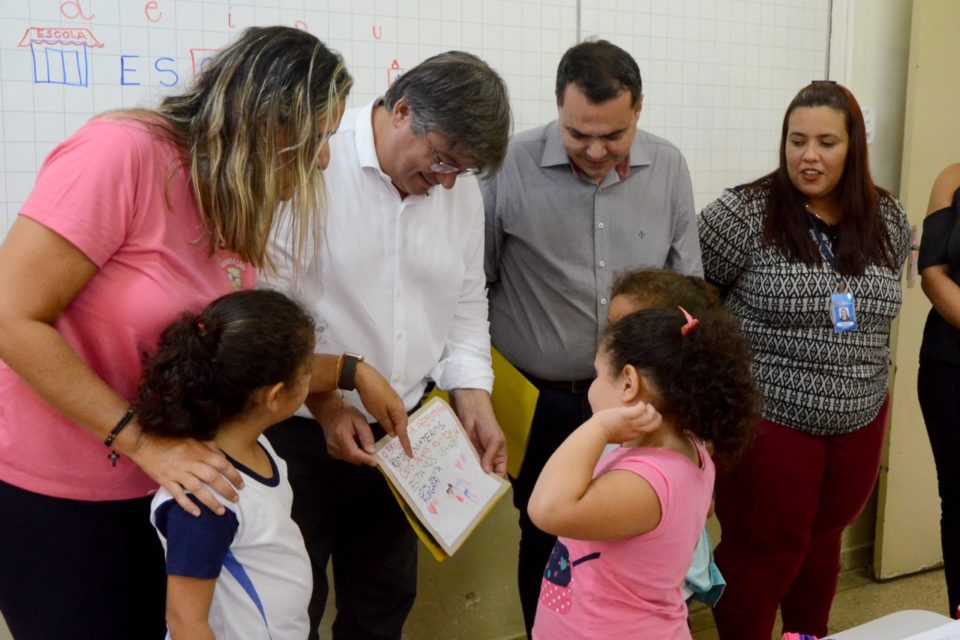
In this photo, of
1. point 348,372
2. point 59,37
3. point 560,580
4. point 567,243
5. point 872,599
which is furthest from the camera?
point 872,599

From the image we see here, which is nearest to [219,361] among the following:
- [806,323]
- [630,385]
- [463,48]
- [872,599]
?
[630,385]

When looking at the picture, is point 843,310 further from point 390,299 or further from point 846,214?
point 390,299

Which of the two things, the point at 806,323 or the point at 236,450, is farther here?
the point at 806,323

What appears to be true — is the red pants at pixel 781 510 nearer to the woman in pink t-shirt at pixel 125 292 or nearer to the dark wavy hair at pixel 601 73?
the dark wavy hair at pixel 601 73

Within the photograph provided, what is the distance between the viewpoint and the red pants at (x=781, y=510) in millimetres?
2148

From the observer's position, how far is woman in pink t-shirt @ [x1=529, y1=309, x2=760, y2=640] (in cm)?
134

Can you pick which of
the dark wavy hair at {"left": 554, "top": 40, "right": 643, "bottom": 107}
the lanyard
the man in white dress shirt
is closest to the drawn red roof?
the man in white dress shirt

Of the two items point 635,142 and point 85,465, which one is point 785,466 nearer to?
point 635,142

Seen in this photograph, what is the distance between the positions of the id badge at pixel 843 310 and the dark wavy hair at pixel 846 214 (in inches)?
2.2

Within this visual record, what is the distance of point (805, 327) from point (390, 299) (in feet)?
3.24

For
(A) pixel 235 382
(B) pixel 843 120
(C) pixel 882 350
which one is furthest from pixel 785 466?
(A) pixel 235 382

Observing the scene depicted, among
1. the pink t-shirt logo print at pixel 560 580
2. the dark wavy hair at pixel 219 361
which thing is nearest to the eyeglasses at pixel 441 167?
the dark wavy hair at pixel 219 361

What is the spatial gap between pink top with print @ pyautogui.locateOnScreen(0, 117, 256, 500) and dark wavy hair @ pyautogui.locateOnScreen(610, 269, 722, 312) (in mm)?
827

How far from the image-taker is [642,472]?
137 centimetres
